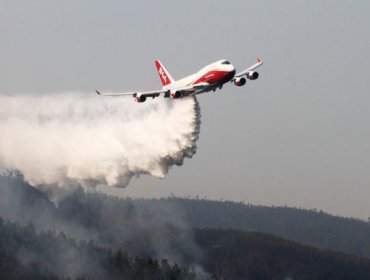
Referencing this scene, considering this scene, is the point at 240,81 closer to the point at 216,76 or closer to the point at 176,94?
the point at 216,76

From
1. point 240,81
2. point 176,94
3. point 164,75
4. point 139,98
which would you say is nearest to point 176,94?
point 176,94

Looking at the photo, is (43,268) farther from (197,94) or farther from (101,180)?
(197,94)

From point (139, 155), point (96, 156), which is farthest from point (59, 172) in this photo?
point (139, 155)

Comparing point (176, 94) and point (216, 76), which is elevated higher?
point (216, 76)

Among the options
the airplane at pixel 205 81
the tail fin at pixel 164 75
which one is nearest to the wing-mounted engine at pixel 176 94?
the airplane at pixel 205 81

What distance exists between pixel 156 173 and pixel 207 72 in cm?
1465

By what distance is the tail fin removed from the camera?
111438mm

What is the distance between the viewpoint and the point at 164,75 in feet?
372

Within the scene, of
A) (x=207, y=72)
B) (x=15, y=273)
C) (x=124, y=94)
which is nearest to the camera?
(x=207, y=72)

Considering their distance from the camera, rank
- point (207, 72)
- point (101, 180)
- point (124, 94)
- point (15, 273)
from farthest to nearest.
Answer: point (15, 273), point (101, 180), point (124, 94), point (207, 72)

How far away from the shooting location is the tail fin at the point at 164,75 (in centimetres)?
11144

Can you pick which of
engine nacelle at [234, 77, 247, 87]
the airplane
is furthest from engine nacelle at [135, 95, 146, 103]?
engine nacelle at [234, 77, 247, 87]

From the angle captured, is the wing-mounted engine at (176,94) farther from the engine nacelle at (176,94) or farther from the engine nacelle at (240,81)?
the engine nacelle at (240,81)

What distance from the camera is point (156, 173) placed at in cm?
10519
